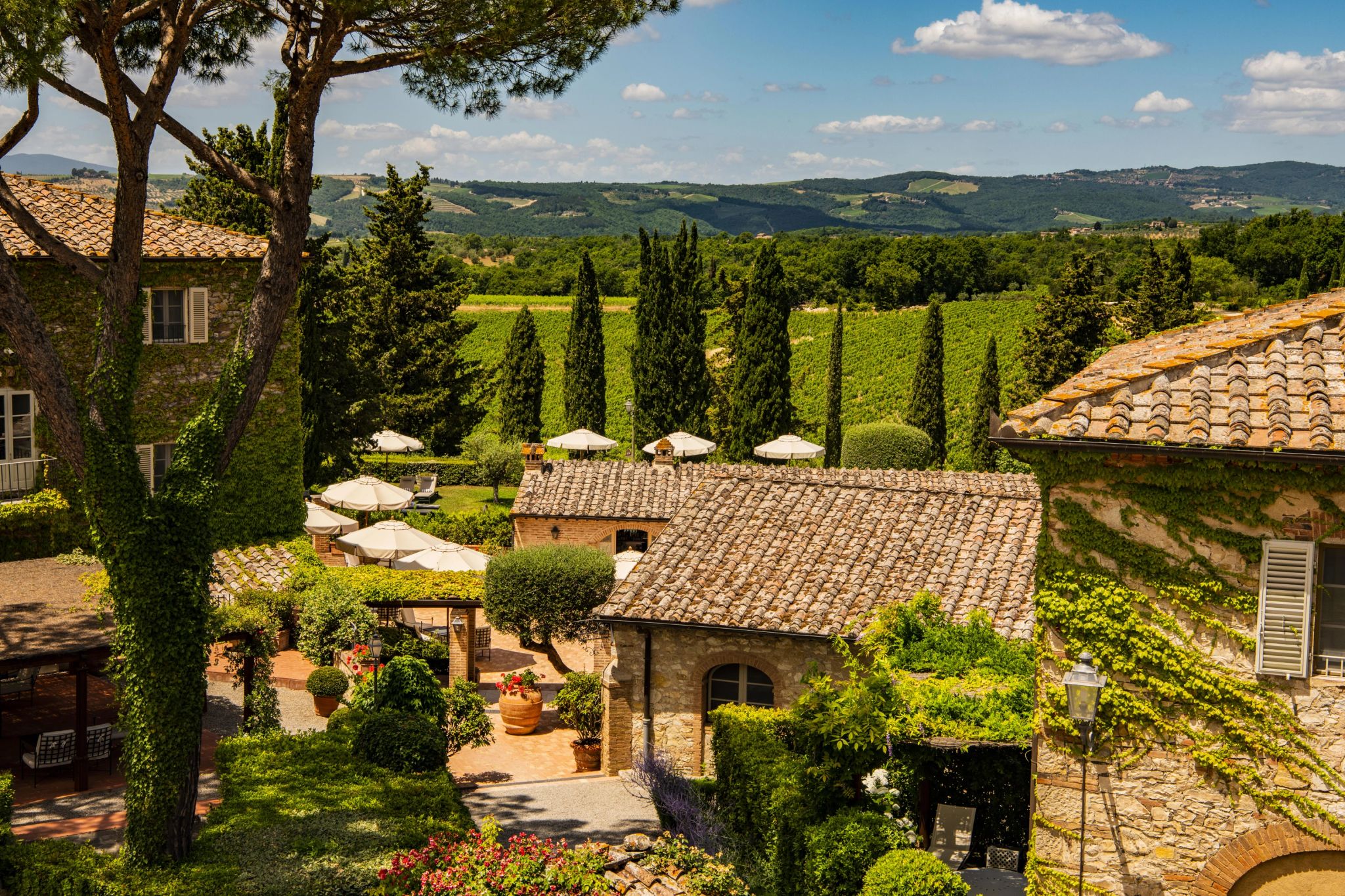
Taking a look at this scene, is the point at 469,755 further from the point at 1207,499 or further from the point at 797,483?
the point at 1207,499

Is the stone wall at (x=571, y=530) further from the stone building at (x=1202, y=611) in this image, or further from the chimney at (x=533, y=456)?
the stone building at (x=1202, y=611)

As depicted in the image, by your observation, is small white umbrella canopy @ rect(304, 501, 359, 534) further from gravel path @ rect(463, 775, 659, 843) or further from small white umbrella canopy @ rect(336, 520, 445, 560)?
gravel path @ rect(463, 775, 659, 843)

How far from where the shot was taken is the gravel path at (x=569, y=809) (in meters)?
15.3

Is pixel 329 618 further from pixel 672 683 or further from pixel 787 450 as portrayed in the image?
pixel 787 450

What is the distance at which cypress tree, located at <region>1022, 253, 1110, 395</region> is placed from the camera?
4428cm

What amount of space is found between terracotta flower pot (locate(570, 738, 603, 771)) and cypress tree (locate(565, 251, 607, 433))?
2862 cm

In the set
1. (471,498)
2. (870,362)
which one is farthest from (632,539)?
(870,362)

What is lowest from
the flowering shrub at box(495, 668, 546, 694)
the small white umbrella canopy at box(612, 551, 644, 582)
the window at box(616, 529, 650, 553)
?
the flowering shrub at box(495, 668, 546, 694)

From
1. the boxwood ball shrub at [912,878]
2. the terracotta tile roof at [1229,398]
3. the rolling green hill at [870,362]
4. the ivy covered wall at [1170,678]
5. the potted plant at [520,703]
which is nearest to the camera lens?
the terracotta tile roof at [1229,398]

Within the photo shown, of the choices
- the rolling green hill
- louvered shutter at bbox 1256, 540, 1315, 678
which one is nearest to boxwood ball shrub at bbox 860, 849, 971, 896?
louvered shutter at bbox 1256, 540, 1315, 678

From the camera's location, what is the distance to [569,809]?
16297mm

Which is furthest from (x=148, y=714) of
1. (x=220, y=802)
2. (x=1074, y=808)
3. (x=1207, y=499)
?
(x=1207, y=499)

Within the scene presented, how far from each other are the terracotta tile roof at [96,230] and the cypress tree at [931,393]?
28.9m

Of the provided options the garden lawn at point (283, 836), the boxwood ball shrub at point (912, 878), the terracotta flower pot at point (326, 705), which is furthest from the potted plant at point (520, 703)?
the boxwood ball shrub at point (912, 878)
